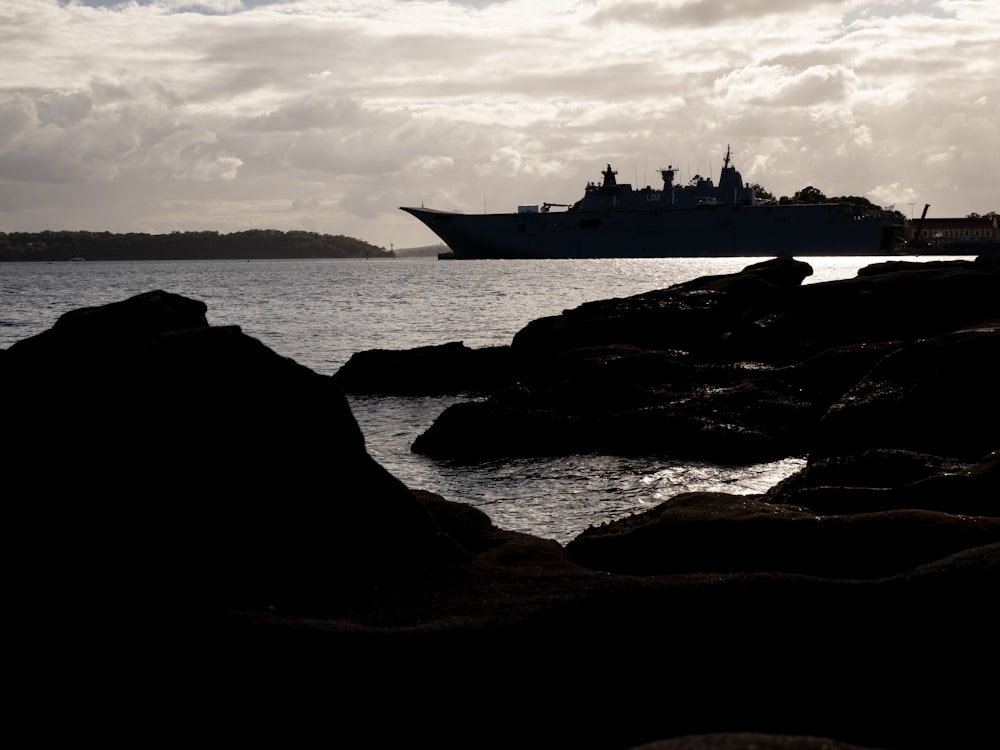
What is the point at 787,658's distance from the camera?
3.92 meters

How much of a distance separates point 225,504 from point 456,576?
1119mm

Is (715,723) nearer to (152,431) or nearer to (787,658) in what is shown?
(787,658)

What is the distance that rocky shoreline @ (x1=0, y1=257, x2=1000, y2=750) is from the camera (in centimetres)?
362

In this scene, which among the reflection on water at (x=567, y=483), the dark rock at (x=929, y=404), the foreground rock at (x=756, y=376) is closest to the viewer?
the dark rock at (x=929, y=404)

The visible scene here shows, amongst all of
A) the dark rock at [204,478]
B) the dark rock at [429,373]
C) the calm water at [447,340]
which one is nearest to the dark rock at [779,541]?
the dark rock at [204,478]

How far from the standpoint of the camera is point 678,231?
126m

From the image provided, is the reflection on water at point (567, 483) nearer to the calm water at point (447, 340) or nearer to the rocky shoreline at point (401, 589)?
the calm water at point (447, 340)

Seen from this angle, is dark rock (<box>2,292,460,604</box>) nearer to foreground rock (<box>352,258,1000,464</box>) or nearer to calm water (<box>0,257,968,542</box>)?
calm water (<box>0,257,968,542</box>)

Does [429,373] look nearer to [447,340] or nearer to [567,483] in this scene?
[567,483]

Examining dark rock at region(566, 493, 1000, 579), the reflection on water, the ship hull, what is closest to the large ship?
the ship hull

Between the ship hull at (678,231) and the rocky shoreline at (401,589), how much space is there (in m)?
119

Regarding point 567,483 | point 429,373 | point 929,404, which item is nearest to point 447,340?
point 429,373

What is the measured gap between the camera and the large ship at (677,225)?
122m

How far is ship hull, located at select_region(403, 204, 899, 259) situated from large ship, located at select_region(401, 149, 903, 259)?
0.39 feet
